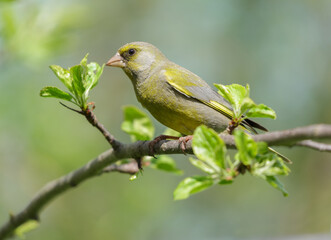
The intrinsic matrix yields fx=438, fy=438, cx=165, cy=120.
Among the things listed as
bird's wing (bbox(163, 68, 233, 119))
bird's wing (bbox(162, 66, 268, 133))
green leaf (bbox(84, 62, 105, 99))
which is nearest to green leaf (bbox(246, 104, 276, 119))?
green leaf (bbox(84, 62, 105, 99))

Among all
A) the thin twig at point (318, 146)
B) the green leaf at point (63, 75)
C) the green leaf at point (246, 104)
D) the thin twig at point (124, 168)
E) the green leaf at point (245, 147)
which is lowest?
the thin twig at point (318, 146)

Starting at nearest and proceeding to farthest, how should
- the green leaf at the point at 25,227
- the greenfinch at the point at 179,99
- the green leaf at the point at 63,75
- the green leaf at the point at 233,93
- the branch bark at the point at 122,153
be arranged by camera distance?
the branch bark at the point at 122,153 < the green leaf at the point at 233,93 < the green leaf at the point at 63,75 < the green leaf at the point at 25,227 < the greenfinch at the point at 179,99

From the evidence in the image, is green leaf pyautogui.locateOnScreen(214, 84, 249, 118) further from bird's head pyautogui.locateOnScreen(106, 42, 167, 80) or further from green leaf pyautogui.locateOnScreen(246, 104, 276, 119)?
bird's head pyautogui.locateOnScreen(106, 42, 167, 80)

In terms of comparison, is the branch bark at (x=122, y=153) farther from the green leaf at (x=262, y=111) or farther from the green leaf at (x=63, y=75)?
the green leaf at (x=63, y=75)

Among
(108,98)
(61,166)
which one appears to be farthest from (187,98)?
(108,98)

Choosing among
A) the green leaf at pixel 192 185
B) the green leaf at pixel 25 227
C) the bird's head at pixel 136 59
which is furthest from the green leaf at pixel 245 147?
the bird's head at pixel 136 59

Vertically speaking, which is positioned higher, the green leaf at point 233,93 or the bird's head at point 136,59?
the bird's head at point 136,59

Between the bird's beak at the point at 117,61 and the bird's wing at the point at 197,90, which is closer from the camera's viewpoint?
the bird's wing at the point at 197,90

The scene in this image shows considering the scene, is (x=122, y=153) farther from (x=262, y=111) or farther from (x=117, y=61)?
(x=117, y=61)

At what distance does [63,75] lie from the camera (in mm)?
3332

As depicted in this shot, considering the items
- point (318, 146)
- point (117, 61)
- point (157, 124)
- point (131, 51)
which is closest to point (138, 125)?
point (117, 61)

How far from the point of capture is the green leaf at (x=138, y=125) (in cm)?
446

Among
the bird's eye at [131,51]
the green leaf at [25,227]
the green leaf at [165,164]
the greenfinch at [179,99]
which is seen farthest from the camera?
the bird's eye at [131,51]

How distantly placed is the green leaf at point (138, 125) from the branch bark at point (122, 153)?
41 centimetres
